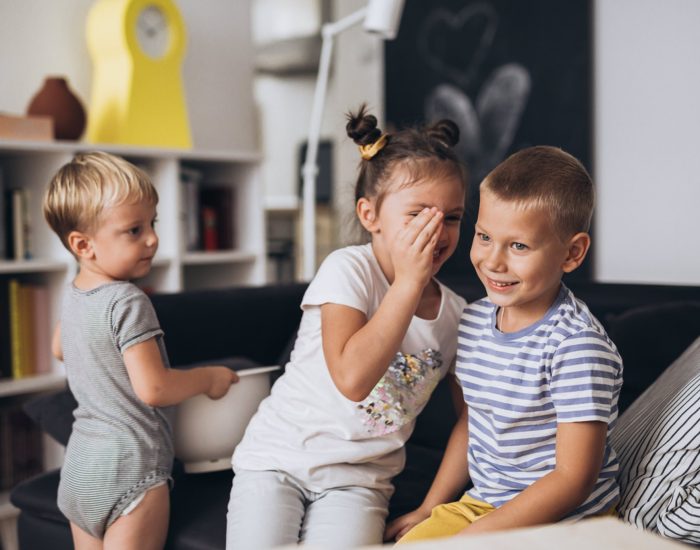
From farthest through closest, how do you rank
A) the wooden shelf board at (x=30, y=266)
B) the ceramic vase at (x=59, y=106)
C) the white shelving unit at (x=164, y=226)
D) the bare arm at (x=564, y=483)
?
the ceramic vase at (x=59, y=106), the white shelving unit at (x=164, y=226), the wooden shelf board at (x=30, y=266), the bare arm at (x=564, y=483)

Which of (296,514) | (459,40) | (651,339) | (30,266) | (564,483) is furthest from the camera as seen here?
(459,40)

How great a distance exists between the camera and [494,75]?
3.36 metres

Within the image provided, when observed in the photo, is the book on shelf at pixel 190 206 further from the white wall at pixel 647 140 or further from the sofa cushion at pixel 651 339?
the sofa cushion at pixel 651 339

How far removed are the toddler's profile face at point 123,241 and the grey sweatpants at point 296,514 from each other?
1.40 feet

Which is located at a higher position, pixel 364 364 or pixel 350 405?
pixel 364 364

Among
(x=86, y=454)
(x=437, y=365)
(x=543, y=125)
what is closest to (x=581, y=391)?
(x=437, y=365)

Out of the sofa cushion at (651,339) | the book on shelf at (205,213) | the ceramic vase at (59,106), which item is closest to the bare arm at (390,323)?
the sofa cushion at (651,339)

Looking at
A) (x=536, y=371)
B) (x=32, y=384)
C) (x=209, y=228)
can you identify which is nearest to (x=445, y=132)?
(x=536, y=371)

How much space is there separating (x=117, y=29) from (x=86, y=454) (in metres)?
1.87

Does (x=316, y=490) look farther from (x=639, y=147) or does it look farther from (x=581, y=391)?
(x=639, y=147)

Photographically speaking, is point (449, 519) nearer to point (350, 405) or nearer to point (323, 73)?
point (350, 405)

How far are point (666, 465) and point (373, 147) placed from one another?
704mm

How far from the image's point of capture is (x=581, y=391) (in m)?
1.12

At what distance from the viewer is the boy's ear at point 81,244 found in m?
1.46
